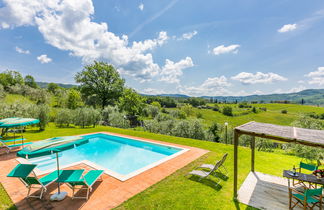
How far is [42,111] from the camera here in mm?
15344

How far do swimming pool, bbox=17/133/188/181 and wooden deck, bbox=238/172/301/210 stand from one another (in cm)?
386

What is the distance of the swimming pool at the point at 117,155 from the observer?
7.72 metres

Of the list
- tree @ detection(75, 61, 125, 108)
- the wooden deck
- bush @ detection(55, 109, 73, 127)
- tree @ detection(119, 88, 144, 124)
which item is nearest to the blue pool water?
the wooden deck

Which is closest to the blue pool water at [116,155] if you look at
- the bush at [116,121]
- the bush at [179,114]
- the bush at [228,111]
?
the bush at [116,121]

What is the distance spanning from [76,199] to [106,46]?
17564mm

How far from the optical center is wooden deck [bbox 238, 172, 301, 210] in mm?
4236

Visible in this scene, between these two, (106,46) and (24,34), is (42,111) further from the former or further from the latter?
(106,46)

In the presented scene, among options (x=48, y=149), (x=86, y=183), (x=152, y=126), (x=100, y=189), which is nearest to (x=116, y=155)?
(x=100, y=189)

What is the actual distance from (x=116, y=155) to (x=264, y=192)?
843 centimetres

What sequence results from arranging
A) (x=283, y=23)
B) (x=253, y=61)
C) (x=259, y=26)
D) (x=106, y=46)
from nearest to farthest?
1. (x=283, y=23)
2. (x=259, y=26)
3. (x=106, y=46)
4. (x=253, y=61)

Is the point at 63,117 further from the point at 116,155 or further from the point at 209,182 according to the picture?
the point at 209,182

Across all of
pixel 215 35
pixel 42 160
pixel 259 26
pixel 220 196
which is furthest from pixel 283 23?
pixel 42 160

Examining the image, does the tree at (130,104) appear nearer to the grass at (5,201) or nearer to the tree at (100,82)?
the tree at (100,82)

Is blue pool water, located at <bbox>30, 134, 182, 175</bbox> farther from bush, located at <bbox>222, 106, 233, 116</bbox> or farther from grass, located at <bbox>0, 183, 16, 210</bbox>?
bush, located at <bbox>222, 106, 233, 116</bbox>
